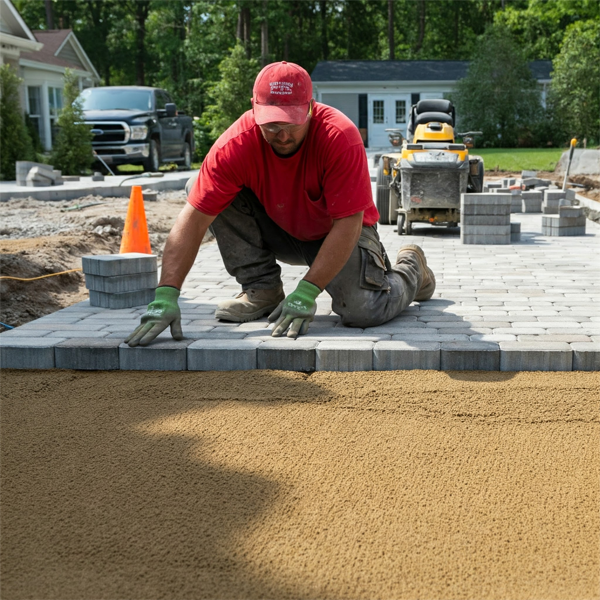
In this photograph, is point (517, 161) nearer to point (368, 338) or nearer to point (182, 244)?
point (368, 338)

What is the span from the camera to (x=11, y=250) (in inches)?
294

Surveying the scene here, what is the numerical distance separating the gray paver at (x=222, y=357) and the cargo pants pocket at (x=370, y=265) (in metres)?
0.79

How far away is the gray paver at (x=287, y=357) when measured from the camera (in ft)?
13.5

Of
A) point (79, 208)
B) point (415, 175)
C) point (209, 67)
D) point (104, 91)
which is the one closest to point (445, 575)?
point (415, 175)

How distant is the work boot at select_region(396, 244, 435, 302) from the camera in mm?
5195

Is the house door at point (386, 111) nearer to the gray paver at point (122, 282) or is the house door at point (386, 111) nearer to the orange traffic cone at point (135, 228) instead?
the orange traffic cone at point (135, 228)

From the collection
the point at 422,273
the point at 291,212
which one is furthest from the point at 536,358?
the point at 291,212

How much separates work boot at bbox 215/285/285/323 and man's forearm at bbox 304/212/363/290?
73cm

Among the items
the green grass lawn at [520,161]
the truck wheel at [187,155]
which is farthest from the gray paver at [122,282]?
the green grass lawn at [520,161]

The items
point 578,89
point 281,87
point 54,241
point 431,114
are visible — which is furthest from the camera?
point 578,89

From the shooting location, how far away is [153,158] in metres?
19.7

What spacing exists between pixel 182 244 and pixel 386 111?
33.3 metres

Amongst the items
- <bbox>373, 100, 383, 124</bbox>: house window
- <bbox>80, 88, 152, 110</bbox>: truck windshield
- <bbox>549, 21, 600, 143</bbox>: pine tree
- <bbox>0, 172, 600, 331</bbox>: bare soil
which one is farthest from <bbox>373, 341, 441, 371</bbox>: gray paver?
<bbox>373, 100, 383, 124</bbox>: house window

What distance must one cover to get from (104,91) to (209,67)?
20.2 meters
